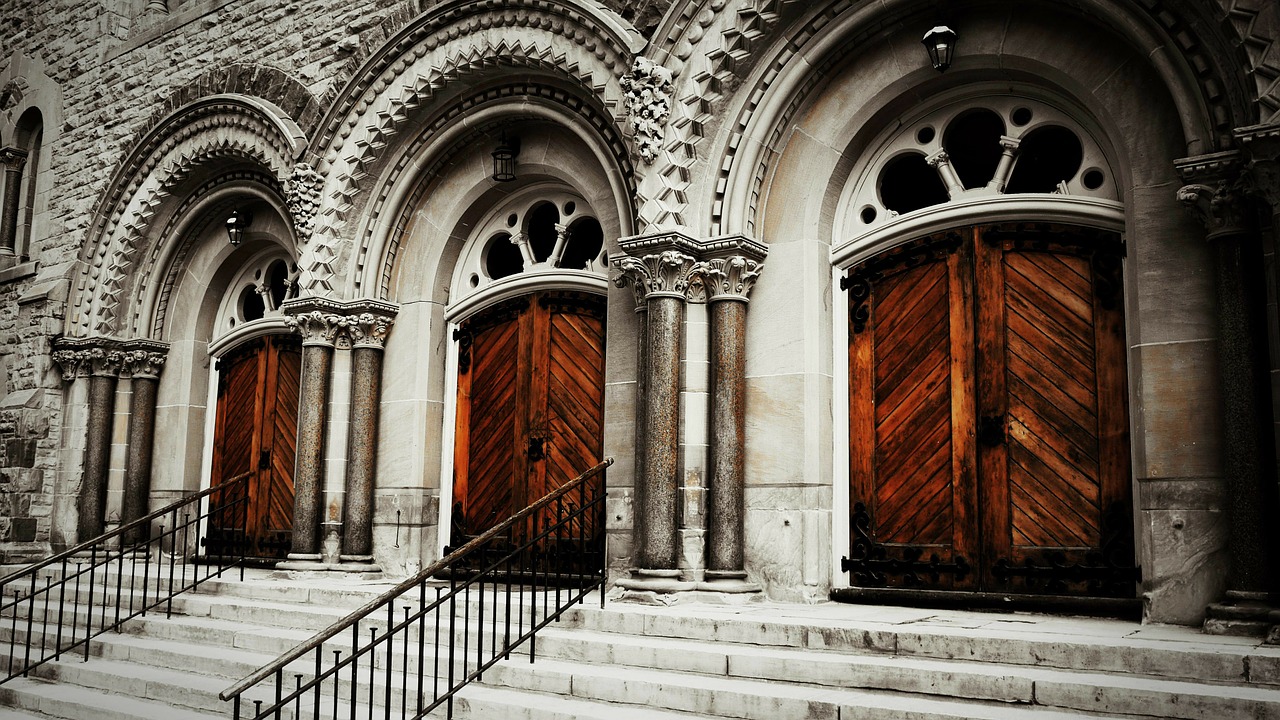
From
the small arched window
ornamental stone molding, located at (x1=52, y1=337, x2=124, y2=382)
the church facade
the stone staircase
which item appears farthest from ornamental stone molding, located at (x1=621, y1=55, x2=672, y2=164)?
the small arched window

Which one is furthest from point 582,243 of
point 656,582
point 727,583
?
point 727,583

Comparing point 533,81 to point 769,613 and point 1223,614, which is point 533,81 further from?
point 1223,614

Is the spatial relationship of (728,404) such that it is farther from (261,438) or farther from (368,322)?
(261,438)

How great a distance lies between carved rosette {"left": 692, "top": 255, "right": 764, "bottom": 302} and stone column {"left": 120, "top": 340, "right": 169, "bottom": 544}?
7.46 metres

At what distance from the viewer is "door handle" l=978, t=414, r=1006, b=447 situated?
22.8ft

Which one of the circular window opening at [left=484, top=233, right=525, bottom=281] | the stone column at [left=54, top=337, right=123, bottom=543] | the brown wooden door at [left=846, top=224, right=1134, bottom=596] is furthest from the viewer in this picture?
the stone column at [left=54, top=337, right=123, bottom=543]

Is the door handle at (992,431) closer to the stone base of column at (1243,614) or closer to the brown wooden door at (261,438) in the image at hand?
the stone base of column at (1243,614)

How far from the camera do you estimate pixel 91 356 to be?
39.1ft

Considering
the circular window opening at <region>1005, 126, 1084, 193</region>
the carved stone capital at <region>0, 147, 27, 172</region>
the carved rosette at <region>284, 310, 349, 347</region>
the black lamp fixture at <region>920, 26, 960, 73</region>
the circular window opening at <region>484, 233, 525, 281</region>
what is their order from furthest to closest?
the carved stone capital at <region>0, 147, 27, 172</region>
the circular window opening at <region>484, 233, 525, 281</region>
the carved rosette at <region>284, 310, 349, 347</region>
the circular window opening at <region>1005, 126, 1084, 193</region>
the black lamp fixture at <region>920, 26, 960, 73</region>

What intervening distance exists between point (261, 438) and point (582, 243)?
14.7 feet

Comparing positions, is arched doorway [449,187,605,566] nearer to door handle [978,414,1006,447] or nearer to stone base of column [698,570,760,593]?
stone base of column [698,570,760,593]

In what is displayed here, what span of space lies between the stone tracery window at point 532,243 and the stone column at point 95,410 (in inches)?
185

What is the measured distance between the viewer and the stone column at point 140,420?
11.7 metres

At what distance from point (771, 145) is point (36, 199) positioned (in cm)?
1035
